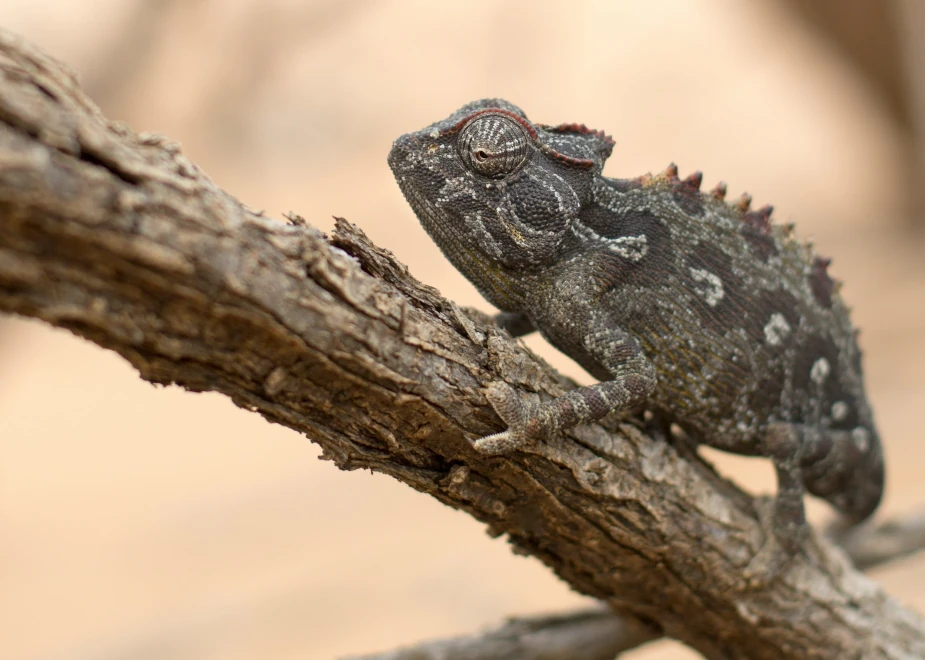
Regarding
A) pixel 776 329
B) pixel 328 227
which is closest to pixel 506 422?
pixel 776 329

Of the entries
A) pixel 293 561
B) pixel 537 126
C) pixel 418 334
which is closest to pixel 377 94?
pixel 293 561

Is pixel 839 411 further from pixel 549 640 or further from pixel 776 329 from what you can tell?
pixel 549 640

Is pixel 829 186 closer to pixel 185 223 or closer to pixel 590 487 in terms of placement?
pixel 590 487

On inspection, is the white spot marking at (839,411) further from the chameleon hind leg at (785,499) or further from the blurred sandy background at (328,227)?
the blurred sandy background at (328,227)

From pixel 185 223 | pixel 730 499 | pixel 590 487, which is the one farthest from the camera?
pixel 730 499

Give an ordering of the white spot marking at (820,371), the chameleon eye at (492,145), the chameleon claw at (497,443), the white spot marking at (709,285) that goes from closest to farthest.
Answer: the chameleon claw at (497,443), the chameleon eye at (492,145), the white spot marking at (709,285), the white spot marking at (820,371)

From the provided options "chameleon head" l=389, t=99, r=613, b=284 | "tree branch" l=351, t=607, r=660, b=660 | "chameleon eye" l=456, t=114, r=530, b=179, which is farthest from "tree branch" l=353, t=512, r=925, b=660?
"chameleon eye" l=456, t=114, r=530, b=179

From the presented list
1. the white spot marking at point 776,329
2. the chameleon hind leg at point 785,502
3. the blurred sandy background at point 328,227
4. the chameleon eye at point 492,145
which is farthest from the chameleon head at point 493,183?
the blurred sandy background at point 328,227
